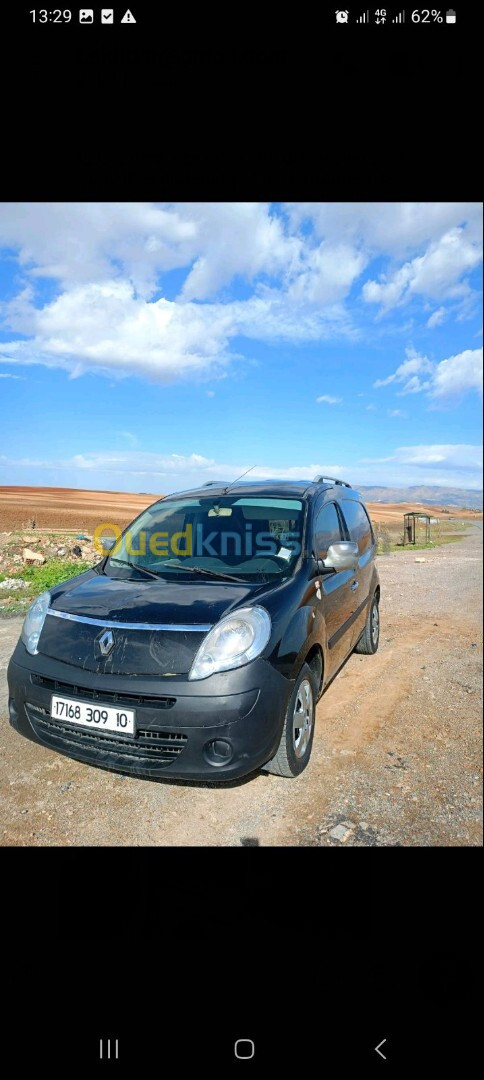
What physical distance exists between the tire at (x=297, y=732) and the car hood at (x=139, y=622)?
0.60 metres

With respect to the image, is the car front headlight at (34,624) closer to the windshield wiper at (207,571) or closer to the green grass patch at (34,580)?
the windshield wiper at (207,571)

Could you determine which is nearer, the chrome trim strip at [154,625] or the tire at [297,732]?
the chrome trim strip at [154,625]

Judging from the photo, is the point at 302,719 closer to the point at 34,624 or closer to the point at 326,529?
the point at 326,529

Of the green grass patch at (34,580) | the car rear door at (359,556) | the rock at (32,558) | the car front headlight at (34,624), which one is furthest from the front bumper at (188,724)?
the rock at (32,558)

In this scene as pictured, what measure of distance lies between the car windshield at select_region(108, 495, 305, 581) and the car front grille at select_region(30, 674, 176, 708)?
0.91 metres

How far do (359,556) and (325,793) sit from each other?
2037mm

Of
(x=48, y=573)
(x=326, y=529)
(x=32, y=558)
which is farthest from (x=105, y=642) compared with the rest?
(x=32, y=558)

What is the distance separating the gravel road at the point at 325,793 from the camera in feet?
7.27

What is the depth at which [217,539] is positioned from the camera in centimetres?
342
